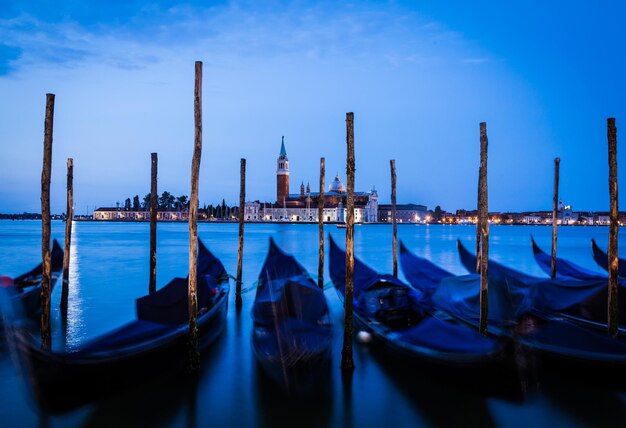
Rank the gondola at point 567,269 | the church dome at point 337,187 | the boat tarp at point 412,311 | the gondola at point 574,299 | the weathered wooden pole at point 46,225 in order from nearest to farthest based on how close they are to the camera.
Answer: the boat tarp at point 412,311
the weathered wooden pole at point 46,225
the gondola at point 574,299
the gondola at point 567,269
the church dome at point 337,187

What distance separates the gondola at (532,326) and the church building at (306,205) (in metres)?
73.4

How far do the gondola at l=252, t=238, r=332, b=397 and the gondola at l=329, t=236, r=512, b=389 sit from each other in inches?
26.5

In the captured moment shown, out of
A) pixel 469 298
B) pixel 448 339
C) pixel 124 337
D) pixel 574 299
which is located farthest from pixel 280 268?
pixel 574 299

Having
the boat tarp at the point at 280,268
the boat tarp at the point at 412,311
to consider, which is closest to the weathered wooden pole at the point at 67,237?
→ the boat tarp at the point at 280,268

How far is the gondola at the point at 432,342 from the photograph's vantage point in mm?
3492

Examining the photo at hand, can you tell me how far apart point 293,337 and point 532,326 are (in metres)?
2.71

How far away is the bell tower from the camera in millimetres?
81125

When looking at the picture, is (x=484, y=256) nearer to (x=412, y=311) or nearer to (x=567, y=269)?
(x=412, y=311)

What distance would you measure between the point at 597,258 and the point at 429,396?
304 inches

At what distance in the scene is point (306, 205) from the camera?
83062 mm

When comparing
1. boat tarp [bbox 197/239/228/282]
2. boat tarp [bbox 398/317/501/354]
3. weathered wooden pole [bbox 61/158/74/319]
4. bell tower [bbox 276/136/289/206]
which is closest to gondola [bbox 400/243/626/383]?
boat tarp [bbox 398/317/501/354]

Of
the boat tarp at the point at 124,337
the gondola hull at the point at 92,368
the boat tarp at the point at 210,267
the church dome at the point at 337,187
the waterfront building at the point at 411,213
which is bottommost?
the gondola hull at the point at 92,368

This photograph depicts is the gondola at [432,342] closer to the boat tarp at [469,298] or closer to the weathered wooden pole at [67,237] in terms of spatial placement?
the boat tarp at [469,298]

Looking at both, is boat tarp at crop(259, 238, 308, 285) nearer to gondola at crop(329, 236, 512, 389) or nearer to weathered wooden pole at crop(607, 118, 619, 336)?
gondola at crop(329, 236, 512, 389)
